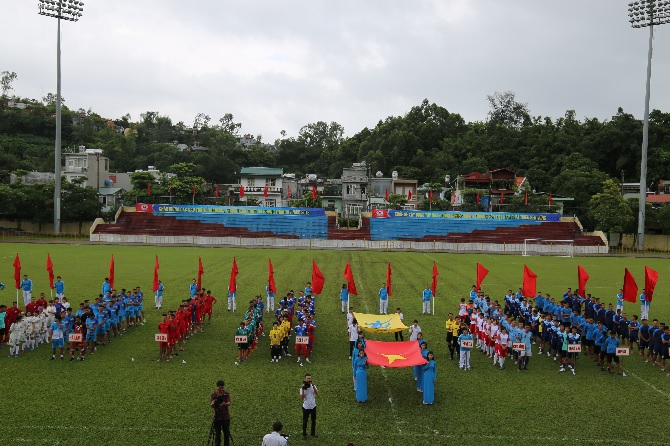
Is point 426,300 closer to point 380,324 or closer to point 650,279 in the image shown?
point 380,324

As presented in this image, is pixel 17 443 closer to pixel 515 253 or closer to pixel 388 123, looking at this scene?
pixel 515 253

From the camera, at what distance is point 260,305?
1958cm

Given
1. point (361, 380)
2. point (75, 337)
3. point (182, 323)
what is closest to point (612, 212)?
point (182, 323)

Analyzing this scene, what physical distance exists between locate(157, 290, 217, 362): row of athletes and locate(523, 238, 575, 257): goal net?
35.3 meters

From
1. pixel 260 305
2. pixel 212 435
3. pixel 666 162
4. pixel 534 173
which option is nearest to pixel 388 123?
pixel 534 173

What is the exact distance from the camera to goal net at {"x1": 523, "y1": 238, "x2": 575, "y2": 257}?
50.5 meters

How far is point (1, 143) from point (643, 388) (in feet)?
301

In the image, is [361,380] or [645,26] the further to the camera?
[645,26]

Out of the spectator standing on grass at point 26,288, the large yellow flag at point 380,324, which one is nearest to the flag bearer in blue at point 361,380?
the large yellow flag at point 380,324

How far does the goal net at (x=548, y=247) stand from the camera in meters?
50.5

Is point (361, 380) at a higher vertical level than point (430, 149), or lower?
lower

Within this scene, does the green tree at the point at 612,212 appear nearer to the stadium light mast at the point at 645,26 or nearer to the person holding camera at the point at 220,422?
the stadium light mast at the point at 645,26

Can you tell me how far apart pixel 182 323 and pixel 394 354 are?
723 centimetres

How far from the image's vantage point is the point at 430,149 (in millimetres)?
94750
